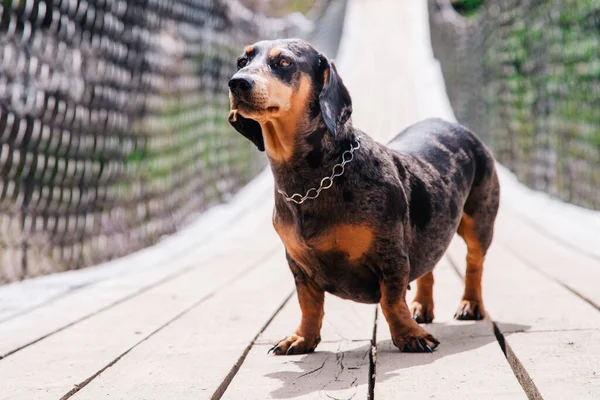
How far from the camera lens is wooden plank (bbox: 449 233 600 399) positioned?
1969 mm

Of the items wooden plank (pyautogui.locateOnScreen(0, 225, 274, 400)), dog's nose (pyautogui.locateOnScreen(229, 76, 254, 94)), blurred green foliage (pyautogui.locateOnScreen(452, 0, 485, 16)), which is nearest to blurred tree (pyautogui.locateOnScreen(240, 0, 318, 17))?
blurred green foliage (pyautogui.locateOnScreen(452, 0, 485, 16))

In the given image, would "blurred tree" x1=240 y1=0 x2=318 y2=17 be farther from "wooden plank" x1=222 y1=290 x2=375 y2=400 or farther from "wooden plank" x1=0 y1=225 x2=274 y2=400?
"wooden plank" x1=222 y1=290 x2=375 y2=400

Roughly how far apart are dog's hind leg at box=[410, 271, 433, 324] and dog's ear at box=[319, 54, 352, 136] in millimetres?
748

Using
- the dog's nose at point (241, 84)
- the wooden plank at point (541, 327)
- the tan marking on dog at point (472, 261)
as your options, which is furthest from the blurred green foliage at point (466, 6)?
the dog's nose at point (241, 84)

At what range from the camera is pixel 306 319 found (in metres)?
2.47

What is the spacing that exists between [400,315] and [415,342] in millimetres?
80

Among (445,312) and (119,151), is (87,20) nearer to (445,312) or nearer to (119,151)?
(119,151)

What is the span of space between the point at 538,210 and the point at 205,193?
7.60ft

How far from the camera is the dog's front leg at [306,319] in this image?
244cm

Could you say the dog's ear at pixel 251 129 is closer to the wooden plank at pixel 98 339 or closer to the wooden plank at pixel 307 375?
the wooden plank at pixel 307 375

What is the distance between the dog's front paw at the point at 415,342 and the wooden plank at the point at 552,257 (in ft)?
Answer: 2.51

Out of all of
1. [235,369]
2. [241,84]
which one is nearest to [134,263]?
[235,369]

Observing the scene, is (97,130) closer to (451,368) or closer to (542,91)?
(451,368)

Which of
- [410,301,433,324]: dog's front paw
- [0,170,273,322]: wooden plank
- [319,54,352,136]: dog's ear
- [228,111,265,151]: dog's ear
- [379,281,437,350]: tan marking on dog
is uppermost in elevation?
[319,54,352,136]: dog's ear
